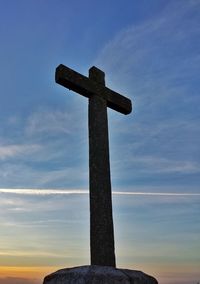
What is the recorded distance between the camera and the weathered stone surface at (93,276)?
3508 mm

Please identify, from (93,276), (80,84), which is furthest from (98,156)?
(93,276)

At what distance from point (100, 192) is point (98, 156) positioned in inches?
23.7

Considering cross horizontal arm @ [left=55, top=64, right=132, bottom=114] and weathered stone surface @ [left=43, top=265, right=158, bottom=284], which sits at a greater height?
cross horizontal arm @ [left=55, top=64, right=132, bottom=114]

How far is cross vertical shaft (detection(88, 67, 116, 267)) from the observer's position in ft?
17.3

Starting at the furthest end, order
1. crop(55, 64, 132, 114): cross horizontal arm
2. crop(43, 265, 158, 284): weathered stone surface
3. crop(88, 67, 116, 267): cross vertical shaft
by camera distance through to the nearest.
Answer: crop(55, 64, 132, 114): cross horizontal arm, crop(88, 67, 116, 267): cross vertical shaft, crop(43, 265, 158, 284): weathered stone surface

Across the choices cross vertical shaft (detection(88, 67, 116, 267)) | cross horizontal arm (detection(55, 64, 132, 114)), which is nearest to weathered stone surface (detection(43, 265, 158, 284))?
cross vertical shaft (detection(88, 67, 116, 267))

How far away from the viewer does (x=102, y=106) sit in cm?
639

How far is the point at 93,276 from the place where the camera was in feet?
11.5

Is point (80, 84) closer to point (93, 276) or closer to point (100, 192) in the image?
point (100, 192)

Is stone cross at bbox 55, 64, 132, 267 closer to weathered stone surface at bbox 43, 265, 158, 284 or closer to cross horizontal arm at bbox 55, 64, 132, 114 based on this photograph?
cross horizontal arm at bbox 55, 64, 132, 114

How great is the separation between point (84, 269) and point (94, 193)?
192 cm

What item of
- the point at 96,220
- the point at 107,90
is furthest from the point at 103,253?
the point at 107,90

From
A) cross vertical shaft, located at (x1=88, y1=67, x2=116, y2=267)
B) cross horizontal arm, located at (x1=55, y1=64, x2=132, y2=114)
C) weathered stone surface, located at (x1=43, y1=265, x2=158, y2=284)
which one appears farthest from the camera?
cross horizontal arm, located at (x1=55, y1=64, x2=132, y2=114)

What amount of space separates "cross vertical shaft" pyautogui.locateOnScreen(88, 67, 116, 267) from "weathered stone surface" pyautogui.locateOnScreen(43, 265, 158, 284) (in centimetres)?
142
